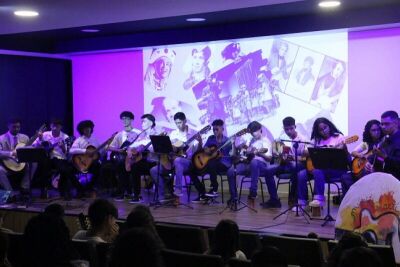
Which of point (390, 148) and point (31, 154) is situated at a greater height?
point (390, 148)

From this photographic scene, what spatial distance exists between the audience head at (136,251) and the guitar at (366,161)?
503 centimetres

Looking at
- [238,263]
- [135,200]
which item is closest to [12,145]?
[135,200]

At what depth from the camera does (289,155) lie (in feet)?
25.8

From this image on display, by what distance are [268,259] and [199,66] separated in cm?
776

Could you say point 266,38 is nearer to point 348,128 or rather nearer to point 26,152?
point 348,128

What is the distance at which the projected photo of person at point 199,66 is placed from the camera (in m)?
10.1

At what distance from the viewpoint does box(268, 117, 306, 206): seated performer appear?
789 cm

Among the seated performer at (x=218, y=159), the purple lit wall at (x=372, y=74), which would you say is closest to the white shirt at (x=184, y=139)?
the seated performer at (x=218, y=159)

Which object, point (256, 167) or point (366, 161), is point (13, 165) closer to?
point (256, 167)

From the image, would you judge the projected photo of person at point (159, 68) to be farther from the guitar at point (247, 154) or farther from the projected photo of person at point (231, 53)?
the guitar at point (247, 154)

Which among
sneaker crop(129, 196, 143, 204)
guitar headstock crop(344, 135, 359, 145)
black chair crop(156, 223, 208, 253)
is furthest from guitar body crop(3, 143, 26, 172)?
black chair crop(156, 223, 208, 253)

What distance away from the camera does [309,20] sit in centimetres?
872

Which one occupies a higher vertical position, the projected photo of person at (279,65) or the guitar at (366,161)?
the projected photo of person at (279,65)

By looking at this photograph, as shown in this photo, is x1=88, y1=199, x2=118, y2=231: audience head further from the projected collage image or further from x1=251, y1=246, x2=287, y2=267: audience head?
the projected collage image
